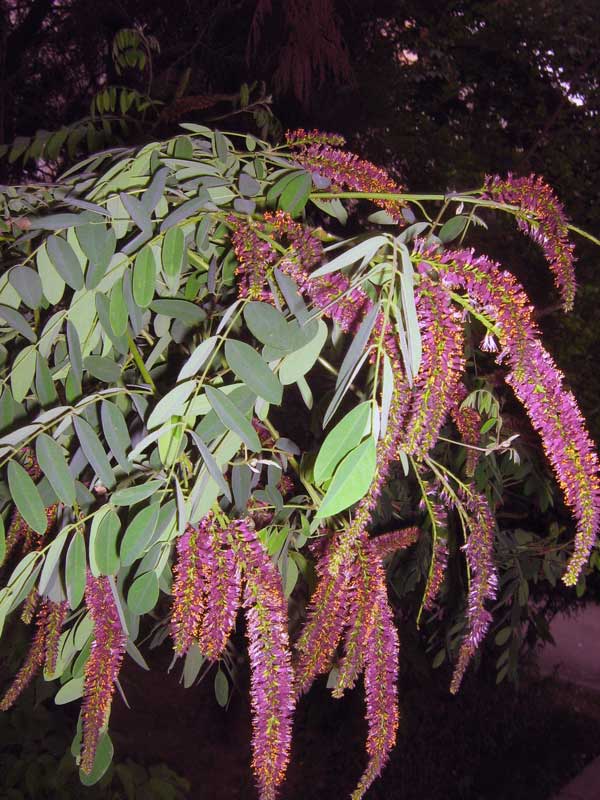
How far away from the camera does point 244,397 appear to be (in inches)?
20.3

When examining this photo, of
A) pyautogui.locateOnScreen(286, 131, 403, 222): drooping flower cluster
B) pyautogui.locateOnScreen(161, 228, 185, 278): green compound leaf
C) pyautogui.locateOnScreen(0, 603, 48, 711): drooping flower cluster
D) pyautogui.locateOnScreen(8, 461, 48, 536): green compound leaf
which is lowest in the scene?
pyautogui.locateOnScreen(0, 603, 48, 711): drooping flower cluster

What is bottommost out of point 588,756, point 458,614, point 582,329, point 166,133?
point 588,756

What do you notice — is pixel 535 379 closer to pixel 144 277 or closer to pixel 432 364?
pixel 432 364

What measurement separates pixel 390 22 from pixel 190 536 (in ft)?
8.22

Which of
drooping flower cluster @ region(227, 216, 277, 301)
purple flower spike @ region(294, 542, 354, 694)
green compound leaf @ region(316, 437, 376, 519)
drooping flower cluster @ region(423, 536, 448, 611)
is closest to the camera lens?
green compound leaf @ region(316, 437, 376, 519)

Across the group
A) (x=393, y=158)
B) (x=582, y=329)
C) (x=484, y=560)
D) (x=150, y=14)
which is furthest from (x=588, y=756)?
(x=150, y=14)

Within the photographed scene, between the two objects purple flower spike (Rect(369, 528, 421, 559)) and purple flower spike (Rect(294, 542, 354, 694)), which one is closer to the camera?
purple flower spike (Rect(294, 542, 354, 694))

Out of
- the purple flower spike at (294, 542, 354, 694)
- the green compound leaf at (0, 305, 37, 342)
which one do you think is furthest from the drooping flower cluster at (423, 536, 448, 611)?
the green compound leaf at (0, 305, 37, 342)

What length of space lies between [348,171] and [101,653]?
1.46ft

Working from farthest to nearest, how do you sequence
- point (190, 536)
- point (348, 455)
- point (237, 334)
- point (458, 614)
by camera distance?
point (458, 614), point (237, 334), point (190, 536), point (348, 455)

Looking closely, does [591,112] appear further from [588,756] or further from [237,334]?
[588,756]

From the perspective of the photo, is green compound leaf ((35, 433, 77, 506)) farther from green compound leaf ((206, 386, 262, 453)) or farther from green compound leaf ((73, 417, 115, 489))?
green compound leaf ((206, 386, 262, 453))

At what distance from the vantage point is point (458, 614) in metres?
1.57

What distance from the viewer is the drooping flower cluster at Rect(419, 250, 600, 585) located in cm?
46
